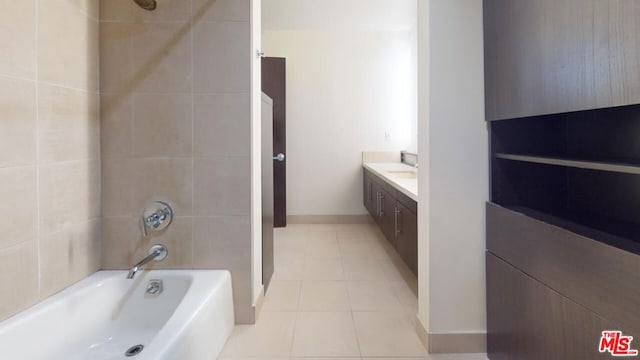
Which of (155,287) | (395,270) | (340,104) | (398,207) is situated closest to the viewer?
(155,287)

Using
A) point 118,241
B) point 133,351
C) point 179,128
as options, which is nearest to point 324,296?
point 133,351

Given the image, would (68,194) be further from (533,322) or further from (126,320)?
(533,322)

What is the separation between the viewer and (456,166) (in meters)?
1.70

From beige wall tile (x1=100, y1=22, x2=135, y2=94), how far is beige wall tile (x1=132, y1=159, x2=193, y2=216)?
1.43 feet

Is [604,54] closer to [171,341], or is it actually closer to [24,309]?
[171,341]

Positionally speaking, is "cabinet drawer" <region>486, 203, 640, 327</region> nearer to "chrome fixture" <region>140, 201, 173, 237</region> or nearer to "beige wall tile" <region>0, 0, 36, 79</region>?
"chrome fixture" <region>140, 201, 173, 237</region>

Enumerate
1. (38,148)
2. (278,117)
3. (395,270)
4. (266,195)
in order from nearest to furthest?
(38,148), (266,195), (395,270), (278,117)

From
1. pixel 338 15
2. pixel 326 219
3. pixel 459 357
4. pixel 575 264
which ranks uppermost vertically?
pixel 338 15

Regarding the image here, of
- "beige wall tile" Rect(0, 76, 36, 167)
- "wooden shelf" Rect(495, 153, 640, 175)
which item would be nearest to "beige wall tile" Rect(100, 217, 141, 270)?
→ "beige wall tile" Rect(0, 76, 36, 167)

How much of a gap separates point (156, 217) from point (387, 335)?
55.9 inches

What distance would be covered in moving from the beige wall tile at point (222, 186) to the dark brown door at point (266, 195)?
432 millimetres

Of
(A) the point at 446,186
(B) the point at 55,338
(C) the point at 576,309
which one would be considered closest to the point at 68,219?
(B) the point at 55,338

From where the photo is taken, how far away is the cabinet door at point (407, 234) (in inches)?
89.4

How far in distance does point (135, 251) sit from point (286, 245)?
1.92 meters
